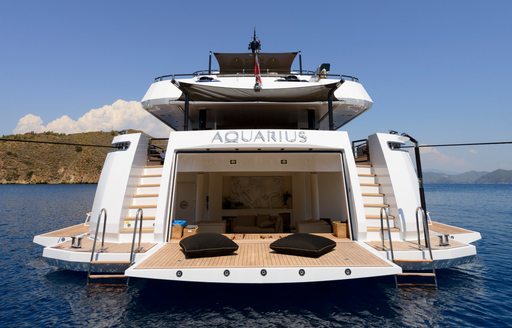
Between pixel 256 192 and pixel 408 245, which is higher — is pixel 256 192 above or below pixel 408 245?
above

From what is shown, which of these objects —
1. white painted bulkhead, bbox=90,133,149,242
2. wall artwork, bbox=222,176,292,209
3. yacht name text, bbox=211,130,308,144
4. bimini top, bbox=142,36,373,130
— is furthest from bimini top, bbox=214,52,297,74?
white painted bulkhead, bbox=90,133,149,242

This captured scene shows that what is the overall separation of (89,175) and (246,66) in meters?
101

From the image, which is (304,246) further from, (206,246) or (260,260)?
(206,246)

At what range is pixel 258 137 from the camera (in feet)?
24.4

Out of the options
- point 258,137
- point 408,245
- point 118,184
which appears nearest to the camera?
point 408,245

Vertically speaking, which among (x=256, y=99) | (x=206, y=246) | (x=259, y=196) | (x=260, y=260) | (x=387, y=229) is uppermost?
(x=256, y=99)

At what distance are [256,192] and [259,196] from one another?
Answer: 24cm

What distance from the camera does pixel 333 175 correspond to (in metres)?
10.7

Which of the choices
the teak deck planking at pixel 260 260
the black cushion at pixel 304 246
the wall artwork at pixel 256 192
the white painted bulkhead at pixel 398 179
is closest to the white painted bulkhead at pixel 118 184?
the teak deck planking at pixel 260 260

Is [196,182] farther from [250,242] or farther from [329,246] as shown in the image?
[329,246]

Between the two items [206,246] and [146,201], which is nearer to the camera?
[206,246]

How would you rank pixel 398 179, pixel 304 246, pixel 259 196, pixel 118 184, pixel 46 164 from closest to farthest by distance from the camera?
pixel 304 246
pixel 118 184
pixel 398 179
pixel 259 196
pixel 46 164

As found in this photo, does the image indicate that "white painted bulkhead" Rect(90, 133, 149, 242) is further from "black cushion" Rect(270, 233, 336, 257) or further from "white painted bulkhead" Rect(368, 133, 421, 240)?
"white painted bulkhead" Rect(368, 133, 421, 240)

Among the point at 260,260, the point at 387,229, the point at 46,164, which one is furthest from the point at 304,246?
the point at 46,164
